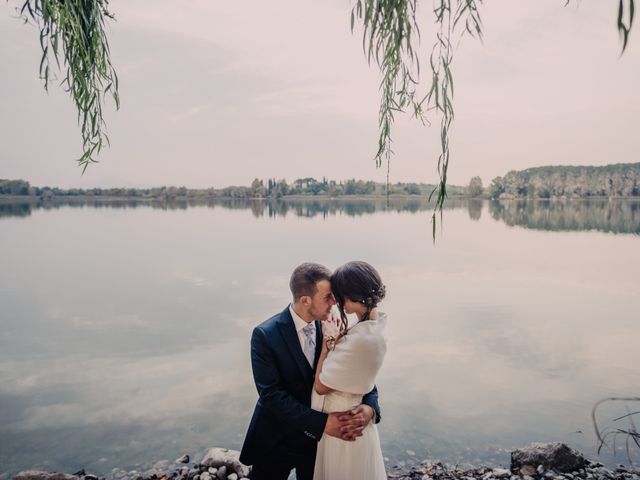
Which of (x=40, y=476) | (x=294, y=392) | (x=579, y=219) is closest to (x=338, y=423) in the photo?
(x=294, y=392)

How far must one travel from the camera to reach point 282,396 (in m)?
2.76

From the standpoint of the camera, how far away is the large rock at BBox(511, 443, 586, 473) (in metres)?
5.28

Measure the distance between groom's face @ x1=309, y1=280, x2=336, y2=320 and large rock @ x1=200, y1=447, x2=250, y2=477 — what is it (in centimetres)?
314

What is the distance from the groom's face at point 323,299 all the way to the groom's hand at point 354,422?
0.55 meters

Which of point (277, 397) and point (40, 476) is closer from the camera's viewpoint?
point (277, 397)

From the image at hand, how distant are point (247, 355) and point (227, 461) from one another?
5.14 meters

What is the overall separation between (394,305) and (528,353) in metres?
5.21

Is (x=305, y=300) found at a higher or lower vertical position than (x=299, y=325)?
higher

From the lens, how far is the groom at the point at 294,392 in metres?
2.72

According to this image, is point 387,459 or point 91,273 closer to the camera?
point 387,459

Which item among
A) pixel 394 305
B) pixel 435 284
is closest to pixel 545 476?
pixel 394 305

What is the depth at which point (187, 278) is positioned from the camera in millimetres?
20234

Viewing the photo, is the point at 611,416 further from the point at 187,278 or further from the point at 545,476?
the point at 187,278

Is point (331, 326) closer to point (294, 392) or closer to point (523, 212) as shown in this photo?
point (294, 392)
